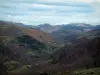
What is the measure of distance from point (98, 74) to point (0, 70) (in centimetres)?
6971

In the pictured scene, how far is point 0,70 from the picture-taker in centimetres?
14675

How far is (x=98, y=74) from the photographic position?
94625mm

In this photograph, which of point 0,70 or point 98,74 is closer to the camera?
point 98,74
